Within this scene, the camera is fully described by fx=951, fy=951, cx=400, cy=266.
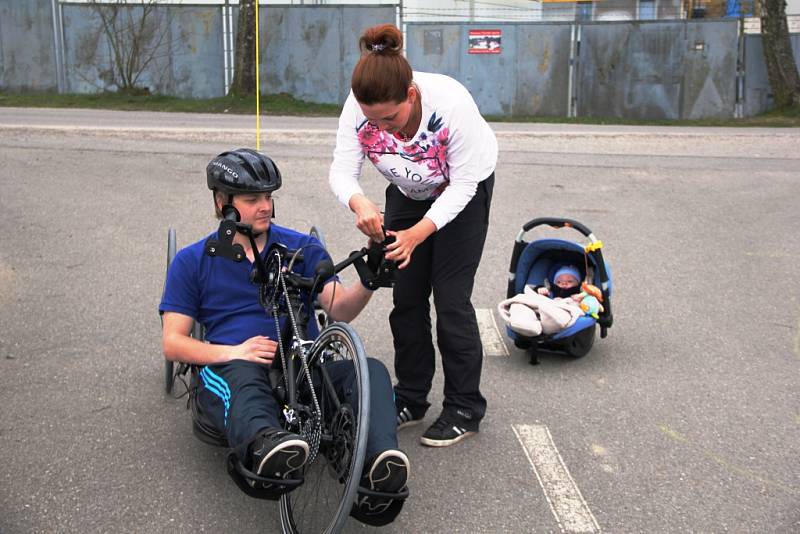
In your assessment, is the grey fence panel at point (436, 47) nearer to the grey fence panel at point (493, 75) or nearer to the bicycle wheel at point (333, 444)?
the grey fence panel at point (493, 75)

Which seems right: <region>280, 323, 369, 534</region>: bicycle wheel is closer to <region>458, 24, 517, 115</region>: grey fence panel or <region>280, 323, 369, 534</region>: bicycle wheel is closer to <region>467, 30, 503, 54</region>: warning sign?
<region>458, 24, 517, 115</region>: grey fence panel

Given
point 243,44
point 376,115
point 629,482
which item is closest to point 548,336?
point 629,482

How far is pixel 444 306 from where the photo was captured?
4492mm

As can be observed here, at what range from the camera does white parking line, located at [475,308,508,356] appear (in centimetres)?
589

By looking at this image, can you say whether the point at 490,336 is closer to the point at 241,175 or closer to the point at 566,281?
the point at 566,281

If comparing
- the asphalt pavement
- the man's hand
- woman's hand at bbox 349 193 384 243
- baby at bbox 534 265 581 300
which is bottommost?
the asphalt pavement

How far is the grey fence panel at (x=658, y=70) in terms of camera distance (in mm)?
24078

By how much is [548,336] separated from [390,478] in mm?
2455

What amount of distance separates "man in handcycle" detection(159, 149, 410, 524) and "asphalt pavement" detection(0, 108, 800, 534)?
49 centimetres

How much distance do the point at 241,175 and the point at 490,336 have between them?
8.88 feet

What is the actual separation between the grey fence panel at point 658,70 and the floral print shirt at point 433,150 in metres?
21.4

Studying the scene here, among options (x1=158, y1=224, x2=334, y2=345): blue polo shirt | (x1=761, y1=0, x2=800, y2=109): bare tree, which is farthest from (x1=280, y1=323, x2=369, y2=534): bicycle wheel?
(x1=761, y1=0, x2=800, y2=109): bare tree

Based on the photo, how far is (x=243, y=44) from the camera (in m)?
22.6

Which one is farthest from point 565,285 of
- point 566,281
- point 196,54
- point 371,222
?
point 196,54
